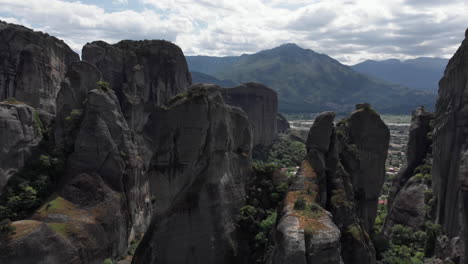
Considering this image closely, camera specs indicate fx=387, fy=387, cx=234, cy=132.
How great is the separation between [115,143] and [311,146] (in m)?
26.1

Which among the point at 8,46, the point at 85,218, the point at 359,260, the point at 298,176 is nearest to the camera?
the point at 359,260

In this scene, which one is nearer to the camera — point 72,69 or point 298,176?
point 298,176

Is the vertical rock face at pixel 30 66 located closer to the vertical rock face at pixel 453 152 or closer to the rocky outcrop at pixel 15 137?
the rocky outcrop at pixel 15 137

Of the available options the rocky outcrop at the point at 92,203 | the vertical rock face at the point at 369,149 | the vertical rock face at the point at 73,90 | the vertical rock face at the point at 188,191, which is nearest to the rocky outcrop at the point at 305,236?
the vertical rock face at the point at 188,191

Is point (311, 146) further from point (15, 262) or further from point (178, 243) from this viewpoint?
point (15, 262)

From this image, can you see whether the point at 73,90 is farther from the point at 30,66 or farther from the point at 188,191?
the point at 188,191

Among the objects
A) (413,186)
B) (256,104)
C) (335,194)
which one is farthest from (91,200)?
(256,104)

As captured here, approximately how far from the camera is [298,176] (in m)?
38.0

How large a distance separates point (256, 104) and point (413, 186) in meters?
89.0

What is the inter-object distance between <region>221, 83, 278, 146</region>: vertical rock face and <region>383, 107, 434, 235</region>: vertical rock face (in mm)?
76135

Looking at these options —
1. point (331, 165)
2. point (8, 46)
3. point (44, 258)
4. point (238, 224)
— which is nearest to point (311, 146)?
point (331, 165)

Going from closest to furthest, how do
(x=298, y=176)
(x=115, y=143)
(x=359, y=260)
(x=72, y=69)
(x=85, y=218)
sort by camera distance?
1. (x=359, y=260)
2. (x=298, y=176)
3. (x=85, y=218)
4. (x=115, y=143)
5. (x=72, y=69)

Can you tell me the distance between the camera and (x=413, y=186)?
6381 cm

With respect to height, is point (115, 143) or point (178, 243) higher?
point (115, 143)
